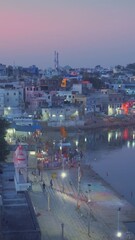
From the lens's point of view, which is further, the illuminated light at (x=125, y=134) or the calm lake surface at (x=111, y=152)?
the illuminated light at (x=125, y=134)

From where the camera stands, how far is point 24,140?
14477 millimetres

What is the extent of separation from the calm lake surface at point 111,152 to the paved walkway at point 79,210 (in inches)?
21.2

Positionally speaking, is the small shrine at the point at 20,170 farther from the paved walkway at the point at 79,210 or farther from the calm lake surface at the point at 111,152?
the calm lake surface at the point at 111,152

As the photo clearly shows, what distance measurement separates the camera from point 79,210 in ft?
25.3

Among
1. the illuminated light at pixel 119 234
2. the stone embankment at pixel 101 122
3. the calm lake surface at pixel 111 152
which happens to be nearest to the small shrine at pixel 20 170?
the illuminated light at pixel 119 234

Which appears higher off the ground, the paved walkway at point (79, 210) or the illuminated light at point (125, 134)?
the paved walkway at point (79, 210)

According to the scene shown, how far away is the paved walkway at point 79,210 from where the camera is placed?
6740 millimetres

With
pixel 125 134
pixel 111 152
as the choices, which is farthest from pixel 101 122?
pixel 111 152

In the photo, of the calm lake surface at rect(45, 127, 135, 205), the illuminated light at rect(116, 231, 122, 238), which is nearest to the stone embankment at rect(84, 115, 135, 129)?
the calm lake surface at rect(45, 127, 135, 205)

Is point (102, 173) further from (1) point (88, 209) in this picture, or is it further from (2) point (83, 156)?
(1) point (88, 209)

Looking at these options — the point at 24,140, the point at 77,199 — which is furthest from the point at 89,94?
the point at 77,199

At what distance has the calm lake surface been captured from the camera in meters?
10.4

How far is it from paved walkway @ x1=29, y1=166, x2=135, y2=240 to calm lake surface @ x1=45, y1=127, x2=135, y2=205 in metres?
0.54

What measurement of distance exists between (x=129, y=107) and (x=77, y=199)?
15180 millimetres
